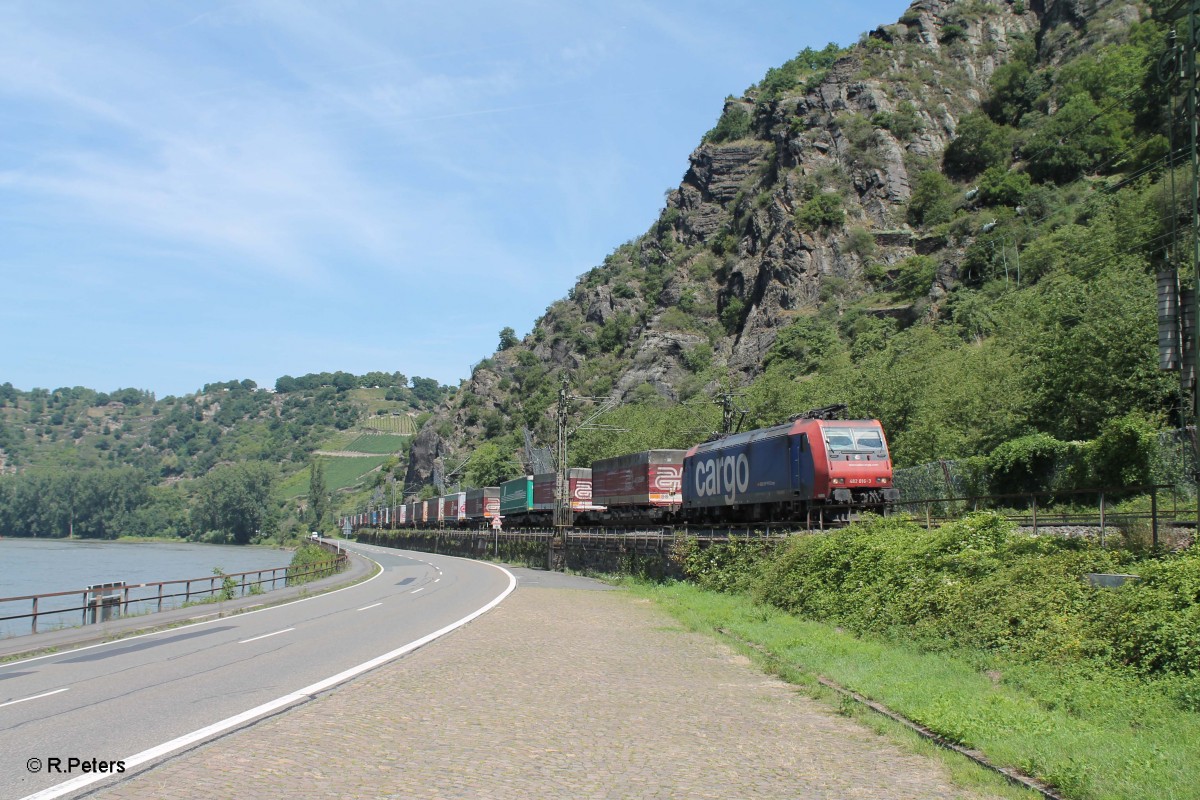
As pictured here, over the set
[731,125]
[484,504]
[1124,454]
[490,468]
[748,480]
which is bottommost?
[484,504]

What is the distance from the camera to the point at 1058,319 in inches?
1806

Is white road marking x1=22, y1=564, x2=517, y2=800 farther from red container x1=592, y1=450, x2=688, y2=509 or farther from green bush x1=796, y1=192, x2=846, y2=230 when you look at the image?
green bush x1=796, y1=192, x2=846, y2=230

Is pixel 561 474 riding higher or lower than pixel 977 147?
lower

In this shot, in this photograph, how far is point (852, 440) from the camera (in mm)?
30531

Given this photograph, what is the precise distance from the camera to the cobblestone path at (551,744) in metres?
7.62

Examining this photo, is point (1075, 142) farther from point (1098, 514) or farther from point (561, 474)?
point (1098, 514)

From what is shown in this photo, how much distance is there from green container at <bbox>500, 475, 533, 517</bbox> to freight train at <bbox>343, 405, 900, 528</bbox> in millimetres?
1056

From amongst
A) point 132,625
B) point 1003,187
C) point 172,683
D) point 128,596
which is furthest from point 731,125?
point 172,683

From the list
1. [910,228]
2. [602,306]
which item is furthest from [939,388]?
[602,306]

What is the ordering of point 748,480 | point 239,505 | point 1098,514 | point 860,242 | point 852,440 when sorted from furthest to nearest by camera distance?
point 239,505, point 860,242, point 748,480, point 852,440, point 1098,514

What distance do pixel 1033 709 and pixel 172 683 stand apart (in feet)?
34.8

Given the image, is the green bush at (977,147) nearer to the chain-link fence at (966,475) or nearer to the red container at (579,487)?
the red container at (579,487)

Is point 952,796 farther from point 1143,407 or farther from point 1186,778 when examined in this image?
point 1143,407

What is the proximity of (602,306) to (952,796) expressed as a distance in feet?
558
